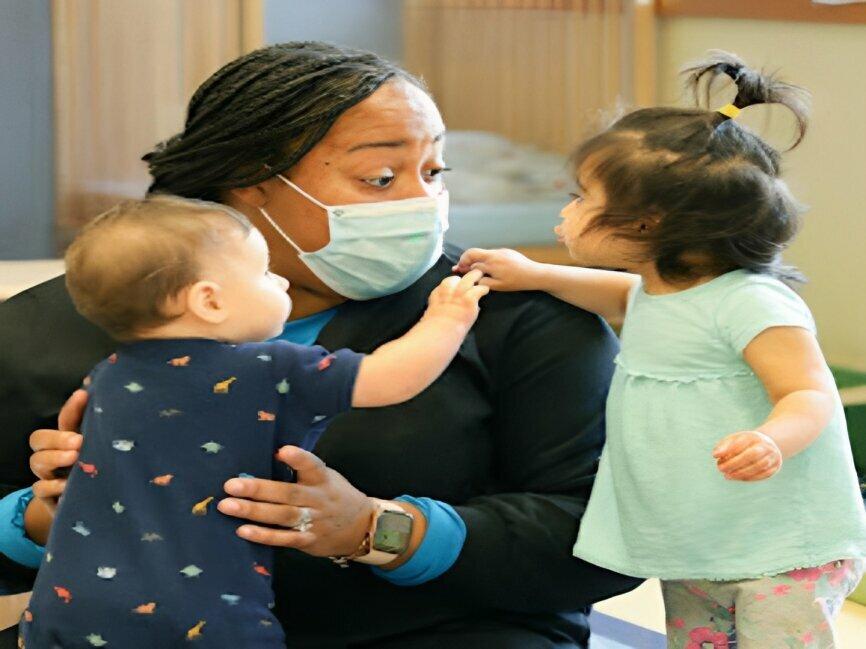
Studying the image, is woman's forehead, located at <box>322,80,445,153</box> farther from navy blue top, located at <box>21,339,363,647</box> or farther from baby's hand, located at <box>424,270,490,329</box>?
navy blue top, located at <box>21,339,363,647</box>

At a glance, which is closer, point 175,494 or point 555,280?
point 175,494

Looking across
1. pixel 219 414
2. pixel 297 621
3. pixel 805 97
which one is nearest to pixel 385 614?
pixel 297 621

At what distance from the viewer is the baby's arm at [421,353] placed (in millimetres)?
1311

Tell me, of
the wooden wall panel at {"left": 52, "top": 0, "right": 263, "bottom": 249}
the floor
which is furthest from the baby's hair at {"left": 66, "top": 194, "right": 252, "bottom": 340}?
the wooden wall panel at {"left": 52, "top": 0, "right": 263, "bottom": 249}

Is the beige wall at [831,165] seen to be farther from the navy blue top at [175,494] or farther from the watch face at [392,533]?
the navy blue top at [175,494]

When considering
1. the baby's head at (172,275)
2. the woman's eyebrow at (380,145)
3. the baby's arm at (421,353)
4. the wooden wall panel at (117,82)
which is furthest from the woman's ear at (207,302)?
the wooden wall panel at (117,82)

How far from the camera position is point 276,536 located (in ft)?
4.36

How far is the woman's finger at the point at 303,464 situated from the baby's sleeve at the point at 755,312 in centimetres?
48

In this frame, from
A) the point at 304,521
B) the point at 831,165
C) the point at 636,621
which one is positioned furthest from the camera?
the point at 831,165

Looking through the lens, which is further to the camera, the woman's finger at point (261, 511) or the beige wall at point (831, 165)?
the beige wall at point (831, 165)

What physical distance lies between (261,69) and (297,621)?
0.70 m

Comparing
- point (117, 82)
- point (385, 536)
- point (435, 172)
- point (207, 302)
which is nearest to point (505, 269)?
point (435, 172)

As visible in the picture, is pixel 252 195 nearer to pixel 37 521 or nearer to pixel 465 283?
pixel 465 283

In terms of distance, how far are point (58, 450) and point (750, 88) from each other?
2.98 ft
